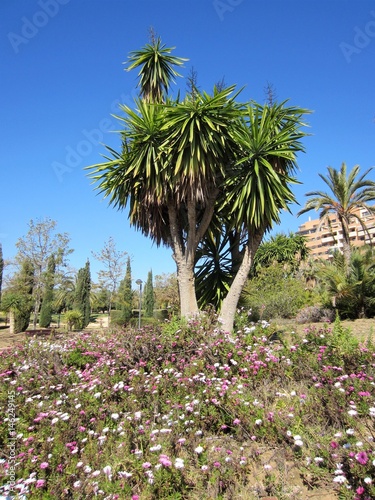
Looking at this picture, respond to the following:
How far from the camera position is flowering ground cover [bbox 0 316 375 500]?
2561mm

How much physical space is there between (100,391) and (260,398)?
186cm

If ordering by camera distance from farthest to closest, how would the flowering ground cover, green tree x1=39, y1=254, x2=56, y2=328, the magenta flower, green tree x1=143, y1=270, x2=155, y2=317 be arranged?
green tree x1=143, y1=270, x2=155, y2=317 < green tree x1=39, y1=254, x2=56, y2=328 < the flowering ground cover < the magenta flower

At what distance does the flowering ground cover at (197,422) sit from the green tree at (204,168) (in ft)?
9.82

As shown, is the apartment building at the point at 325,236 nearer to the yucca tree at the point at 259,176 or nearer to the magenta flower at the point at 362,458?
the yucca tree at the point at 259,176

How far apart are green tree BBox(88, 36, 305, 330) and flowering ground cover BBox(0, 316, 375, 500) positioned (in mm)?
2992

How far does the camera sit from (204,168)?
7398mm

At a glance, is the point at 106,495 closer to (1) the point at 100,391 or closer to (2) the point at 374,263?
(1) the point at 100,391

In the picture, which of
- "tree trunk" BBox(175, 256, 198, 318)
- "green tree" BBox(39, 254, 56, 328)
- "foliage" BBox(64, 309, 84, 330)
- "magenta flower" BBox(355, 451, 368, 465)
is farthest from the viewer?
"green tree" BBox(39, 254, 56, 328)

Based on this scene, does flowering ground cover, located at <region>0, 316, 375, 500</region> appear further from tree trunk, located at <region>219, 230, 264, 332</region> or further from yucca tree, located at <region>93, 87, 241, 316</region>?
yucca tree, located at <region>93, 87, 241, 316</region>

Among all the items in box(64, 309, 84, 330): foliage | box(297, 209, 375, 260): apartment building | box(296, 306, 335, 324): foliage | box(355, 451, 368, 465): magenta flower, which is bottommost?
box(355, 451, 368, 465): magenta flower

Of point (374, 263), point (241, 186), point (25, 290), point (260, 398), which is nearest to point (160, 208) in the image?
point (241, 186)

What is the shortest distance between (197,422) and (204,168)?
526cm

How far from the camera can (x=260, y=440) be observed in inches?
125

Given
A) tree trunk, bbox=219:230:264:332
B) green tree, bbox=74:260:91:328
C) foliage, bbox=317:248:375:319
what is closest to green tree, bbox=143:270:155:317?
green tree, bbox=74:260:91:328
